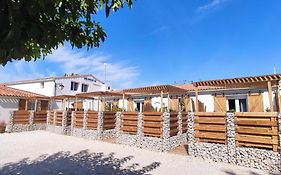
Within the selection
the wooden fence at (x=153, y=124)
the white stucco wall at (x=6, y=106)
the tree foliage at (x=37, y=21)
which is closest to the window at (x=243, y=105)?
the wooden fence at (x=153, y=124)

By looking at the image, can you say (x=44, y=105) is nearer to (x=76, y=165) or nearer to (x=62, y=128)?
(x=62, y=128)

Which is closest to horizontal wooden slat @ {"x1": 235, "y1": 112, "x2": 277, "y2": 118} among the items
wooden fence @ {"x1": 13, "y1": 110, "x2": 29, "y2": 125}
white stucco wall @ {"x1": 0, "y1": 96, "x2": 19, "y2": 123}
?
wooden fence @ {"x1": 13, "y1": 110, "x2": 29, "y2": 125}

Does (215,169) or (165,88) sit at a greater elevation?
(165,88)

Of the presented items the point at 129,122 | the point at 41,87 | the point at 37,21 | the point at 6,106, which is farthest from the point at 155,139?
the point at 41,87

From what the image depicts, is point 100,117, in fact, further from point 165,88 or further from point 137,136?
point 165,88

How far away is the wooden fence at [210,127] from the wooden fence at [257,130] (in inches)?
24.3

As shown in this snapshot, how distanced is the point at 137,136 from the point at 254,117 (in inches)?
256

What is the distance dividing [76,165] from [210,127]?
233 inches

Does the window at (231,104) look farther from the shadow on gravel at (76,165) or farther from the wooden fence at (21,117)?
the wooden fence at (21,117)

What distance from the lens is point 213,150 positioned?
9.49m

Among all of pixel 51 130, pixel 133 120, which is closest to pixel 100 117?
pixel 133 120

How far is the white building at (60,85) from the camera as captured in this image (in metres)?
27.3

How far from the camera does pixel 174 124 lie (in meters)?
12.5

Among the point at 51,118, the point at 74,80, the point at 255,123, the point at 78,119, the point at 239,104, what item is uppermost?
the point at 74,80
